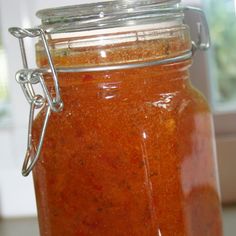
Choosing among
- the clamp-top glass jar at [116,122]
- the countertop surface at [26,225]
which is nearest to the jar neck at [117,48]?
the clamp-top glass jar at [116,122]

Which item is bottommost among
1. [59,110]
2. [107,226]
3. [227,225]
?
[227,225]

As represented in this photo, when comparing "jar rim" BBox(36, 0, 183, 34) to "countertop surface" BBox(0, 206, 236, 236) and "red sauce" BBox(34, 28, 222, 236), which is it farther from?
"countertop surface" BBox(0, 206, 236, 236)

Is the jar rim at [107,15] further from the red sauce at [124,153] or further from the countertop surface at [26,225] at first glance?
the countertop surface at [26,225]

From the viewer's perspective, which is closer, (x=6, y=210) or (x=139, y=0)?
(x=139, y=0)

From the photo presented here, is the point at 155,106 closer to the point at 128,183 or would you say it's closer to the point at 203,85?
the point at 128,183

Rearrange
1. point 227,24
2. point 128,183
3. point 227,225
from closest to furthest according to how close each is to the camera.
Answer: point 128,183, point 227,225, point 227,24

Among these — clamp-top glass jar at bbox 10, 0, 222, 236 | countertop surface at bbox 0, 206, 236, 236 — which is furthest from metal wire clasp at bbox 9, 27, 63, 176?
countertop surface at bbox 0, 206, 236, 236

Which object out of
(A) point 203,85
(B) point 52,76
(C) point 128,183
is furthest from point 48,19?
(A) point 203,85

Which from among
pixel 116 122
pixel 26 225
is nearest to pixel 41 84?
pixel 116 122

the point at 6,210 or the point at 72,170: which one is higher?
the point at 72,170
